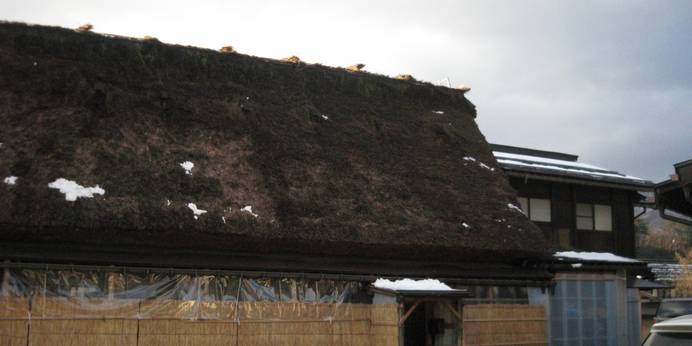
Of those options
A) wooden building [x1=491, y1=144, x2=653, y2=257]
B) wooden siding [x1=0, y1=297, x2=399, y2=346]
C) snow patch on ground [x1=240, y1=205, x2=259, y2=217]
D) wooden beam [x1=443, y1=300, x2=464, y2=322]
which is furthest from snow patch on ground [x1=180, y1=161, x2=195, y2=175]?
wooden building [x1=491, y1=144, x2=653, y2=257]

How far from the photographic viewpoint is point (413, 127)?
760 inches

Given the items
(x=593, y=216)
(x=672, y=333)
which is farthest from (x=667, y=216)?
(x=593, y=216)

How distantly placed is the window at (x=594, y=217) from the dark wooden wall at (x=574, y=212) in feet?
0.39

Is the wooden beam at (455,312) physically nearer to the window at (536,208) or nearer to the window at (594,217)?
the window at (536,208)

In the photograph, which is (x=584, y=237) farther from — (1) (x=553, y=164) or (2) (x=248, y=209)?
(2) (x=248, y=209)

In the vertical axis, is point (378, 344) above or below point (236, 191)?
below

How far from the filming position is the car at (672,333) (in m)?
7.65

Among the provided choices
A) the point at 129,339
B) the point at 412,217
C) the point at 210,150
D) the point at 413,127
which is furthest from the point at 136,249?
the point at 413,127

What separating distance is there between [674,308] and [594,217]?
405 cm

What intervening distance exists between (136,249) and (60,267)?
4.42 ft

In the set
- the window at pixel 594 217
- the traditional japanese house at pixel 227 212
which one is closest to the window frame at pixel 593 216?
the window at pixel 594 217

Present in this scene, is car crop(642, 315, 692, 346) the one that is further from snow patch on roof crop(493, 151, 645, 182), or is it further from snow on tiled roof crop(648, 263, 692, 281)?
snow on tiled roof crop(648, 263, 692, 281)

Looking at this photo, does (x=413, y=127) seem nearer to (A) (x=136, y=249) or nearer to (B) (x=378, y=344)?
(B) (x=378, y=344)

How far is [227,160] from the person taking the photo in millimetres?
15047
